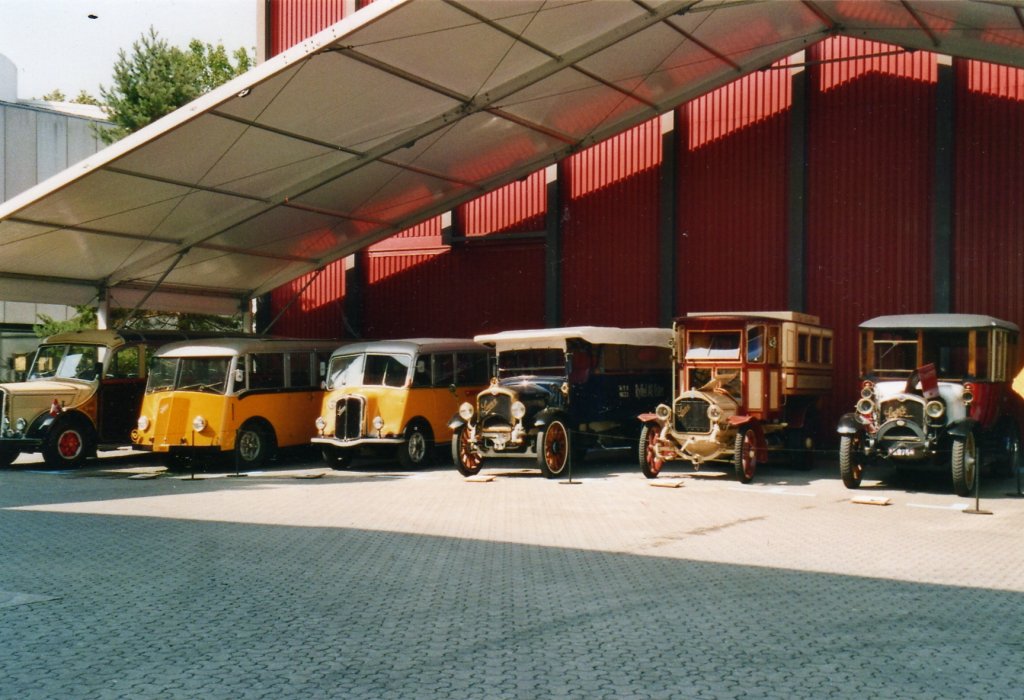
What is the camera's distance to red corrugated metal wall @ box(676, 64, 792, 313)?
64.9ft

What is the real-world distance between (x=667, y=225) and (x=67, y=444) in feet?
40.9

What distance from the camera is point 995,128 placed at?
17.8 meters

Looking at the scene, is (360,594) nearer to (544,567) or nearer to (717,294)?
(544,567)

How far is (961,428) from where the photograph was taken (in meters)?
12.5

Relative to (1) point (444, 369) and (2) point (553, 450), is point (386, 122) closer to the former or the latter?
(1) point (444, 369)

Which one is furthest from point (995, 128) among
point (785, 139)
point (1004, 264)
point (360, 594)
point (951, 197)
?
point (360, 594)

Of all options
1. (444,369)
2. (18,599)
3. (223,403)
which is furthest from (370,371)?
(18,599)

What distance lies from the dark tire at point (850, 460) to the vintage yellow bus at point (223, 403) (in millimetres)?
9749

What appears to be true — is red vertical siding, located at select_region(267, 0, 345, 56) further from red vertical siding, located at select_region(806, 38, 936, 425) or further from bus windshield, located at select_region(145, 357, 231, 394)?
red vertical siding, located at select_region(806, 38, 936, 425)

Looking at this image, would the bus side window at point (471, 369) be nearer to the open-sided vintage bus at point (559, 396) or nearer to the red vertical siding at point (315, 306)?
the open-sided vintage bus at point (559, 396)

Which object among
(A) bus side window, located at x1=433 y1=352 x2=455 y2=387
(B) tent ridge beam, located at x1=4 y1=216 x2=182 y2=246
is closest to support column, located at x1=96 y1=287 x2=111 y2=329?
(B) tent ridge beam, located at x1=4 y1=216 x2=182 y2=246

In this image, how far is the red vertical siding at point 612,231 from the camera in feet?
69.5

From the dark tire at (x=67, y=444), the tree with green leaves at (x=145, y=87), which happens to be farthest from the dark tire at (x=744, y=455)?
the tree with green leaves at (x=145, y=87)

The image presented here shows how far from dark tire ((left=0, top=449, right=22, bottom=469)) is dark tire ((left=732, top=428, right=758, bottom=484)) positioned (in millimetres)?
12251
